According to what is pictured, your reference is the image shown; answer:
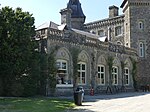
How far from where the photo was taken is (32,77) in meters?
23.3

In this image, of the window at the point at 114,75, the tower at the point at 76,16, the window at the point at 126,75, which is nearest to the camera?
the window at the point at 114,75

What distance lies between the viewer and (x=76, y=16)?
52.4 metres

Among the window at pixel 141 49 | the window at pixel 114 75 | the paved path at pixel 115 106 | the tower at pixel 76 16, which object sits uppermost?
the tower at pixel 76 16

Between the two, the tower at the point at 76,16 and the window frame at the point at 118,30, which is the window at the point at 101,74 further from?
the tower at the point at 76,16

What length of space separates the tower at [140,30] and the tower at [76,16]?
11149 millimetres

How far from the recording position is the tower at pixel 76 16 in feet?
171

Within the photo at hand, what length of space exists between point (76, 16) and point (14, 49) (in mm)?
31499

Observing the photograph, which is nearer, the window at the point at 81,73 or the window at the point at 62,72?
the window at the point at 62,72

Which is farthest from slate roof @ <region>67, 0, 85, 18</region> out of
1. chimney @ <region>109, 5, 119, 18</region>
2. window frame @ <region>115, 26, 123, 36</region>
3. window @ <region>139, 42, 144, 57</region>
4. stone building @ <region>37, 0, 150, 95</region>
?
window @ <region>139, 42, 144, 57</region>

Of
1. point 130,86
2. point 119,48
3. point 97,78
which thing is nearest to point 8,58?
point 97,78

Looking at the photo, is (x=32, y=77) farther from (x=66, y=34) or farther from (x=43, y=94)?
(x=66, y=34)

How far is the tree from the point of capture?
70.9ft

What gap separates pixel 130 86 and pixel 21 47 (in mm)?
16939

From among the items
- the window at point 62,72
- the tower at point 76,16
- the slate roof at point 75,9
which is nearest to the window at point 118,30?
the tower at point 76,16
